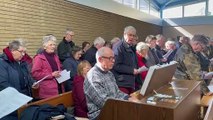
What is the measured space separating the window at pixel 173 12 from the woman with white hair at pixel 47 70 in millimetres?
14310

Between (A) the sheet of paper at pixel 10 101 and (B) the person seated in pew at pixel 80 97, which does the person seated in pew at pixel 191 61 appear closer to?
(B) the person seated in pew at pixel 80 97

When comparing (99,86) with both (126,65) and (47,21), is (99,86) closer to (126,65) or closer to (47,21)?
(126,65)

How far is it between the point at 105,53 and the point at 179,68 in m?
1.74

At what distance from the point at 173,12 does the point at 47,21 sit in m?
12.6

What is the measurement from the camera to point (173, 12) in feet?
58.0

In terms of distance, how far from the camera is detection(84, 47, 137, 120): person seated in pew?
121 inches

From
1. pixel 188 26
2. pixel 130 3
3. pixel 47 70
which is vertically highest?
pixel 130 3

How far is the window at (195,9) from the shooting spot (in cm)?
1664

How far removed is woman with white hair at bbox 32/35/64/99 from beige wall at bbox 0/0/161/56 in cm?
118

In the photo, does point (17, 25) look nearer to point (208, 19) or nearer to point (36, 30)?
point (36, 30)

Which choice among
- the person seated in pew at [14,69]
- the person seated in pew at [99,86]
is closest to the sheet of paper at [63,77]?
the person seated in pew at [14,69]

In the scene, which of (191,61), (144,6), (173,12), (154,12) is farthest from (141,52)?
(173,12)

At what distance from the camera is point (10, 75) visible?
3479 millimetres

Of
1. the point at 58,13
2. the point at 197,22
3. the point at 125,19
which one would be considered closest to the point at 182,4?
the point at 197,22
